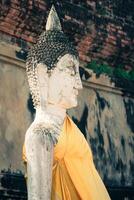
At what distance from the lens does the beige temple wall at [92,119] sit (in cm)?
657

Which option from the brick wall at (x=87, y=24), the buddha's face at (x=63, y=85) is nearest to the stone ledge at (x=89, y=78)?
the brick wall at (x=87, y=24)

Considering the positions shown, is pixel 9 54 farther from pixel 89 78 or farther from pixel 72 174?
pixel 72 174

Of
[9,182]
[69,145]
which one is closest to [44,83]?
[69,145]

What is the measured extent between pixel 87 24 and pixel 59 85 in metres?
4.42

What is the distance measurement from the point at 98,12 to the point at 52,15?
4.39 metres

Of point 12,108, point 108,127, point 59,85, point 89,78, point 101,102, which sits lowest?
point 108,127

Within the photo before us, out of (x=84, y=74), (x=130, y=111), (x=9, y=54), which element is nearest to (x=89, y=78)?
(x=84, y=74)

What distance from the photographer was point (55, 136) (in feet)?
11.3

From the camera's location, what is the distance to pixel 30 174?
335 cm

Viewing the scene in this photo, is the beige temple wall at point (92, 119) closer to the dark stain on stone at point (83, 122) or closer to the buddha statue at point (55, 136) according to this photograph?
the dark stain on stone at point (83, 122)

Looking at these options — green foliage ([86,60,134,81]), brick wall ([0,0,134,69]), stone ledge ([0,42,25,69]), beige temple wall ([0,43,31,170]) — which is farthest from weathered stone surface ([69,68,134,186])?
stone ledge ([0,42,25,69])

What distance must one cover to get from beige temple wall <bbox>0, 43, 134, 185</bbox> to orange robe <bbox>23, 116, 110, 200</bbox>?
2899 millimetres

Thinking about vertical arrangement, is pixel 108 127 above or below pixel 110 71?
below

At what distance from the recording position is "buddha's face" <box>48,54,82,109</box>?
3682 millimetres
